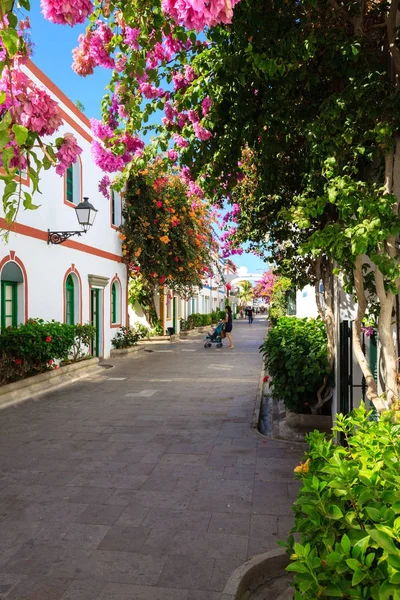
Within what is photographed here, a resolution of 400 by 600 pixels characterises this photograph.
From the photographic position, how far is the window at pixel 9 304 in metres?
10.0

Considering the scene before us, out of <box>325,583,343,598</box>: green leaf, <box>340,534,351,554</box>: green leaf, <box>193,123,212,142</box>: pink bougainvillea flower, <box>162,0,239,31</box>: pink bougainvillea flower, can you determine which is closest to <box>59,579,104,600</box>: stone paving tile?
<box>325,583,343,598</box>: green leaf

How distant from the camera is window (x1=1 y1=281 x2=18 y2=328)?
10023mm

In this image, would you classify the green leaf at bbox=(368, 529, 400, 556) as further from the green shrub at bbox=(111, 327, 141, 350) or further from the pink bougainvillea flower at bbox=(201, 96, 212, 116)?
the green shrub at bbox=(111, 327, 141, 350)

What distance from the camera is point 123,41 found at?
431 cm

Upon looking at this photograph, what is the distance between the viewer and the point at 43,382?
10.1 m

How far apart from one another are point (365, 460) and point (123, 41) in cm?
405

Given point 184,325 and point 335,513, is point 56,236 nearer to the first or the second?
point 335,513

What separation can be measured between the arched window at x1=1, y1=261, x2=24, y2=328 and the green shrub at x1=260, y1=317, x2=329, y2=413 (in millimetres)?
5961

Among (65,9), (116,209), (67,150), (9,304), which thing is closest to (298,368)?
(67,150)

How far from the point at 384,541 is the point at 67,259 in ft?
39.9

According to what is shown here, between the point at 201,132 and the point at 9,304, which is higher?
the point at 201,132

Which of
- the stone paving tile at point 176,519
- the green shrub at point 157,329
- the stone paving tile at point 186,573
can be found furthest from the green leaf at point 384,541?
the green shrub at point 157,329

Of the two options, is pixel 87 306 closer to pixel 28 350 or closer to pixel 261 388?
pixel 28 350

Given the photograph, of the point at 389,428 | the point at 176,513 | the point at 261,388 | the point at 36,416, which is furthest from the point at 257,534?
the point at 261,388
